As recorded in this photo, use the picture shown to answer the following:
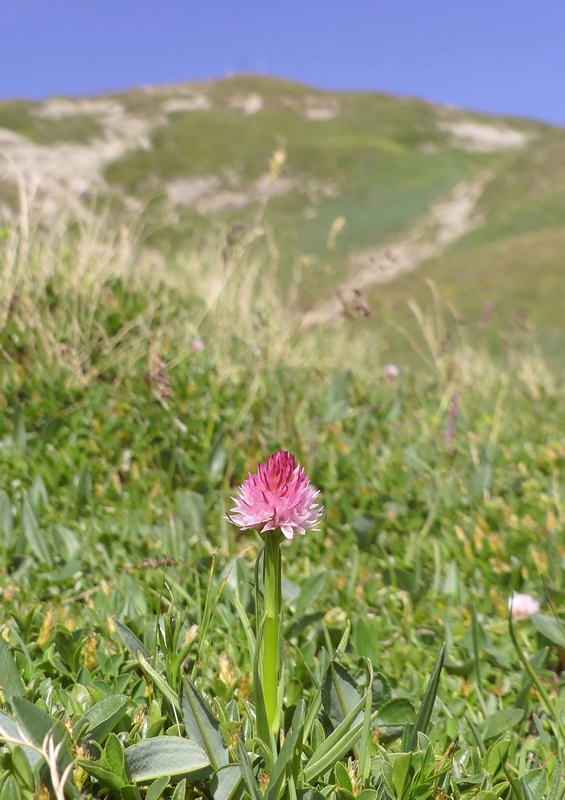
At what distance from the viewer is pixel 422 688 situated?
5.56 feet

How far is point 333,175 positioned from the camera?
110 ft

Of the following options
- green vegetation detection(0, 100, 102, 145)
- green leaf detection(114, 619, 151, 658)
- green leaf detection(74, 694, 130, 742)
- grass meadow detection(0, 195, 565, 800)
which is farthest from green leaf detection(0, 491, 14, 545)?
green vegetation detection(0, 100, 102, 145)

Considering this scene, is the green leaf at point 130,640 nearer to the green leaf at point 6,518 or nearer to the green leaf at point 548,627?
the green leaf at point 6,518

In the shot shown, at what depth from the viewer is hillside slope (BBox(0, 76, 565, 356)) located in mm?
14508

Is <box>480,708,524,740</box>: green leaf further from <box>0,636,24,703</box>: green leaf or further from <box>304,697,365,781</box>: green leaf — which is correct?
<box>0,636,24,703</box>: green leaf

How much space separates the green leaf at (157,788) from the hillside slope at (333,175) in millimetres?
2448

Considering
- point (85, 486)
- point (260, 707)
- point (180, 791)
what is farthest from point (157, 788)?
point (85, 486)

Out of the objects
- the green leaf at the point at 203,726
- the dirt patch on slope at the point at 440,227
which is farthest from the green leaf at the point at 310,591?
the dirt patch on slope at the point at 440,227

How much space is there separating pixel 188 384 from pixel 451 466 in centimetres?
130

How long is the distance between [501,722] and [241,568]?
31.8 inches

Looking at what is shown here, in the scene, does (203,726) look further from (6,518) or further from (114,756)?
(6,518)

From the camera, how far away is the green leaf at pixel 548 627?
69.6 inches

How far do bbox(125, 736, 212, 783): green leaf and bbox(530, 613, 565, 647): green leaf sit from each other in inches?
41.0

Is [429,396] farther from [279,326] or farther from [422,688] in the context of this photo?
[422,688]
